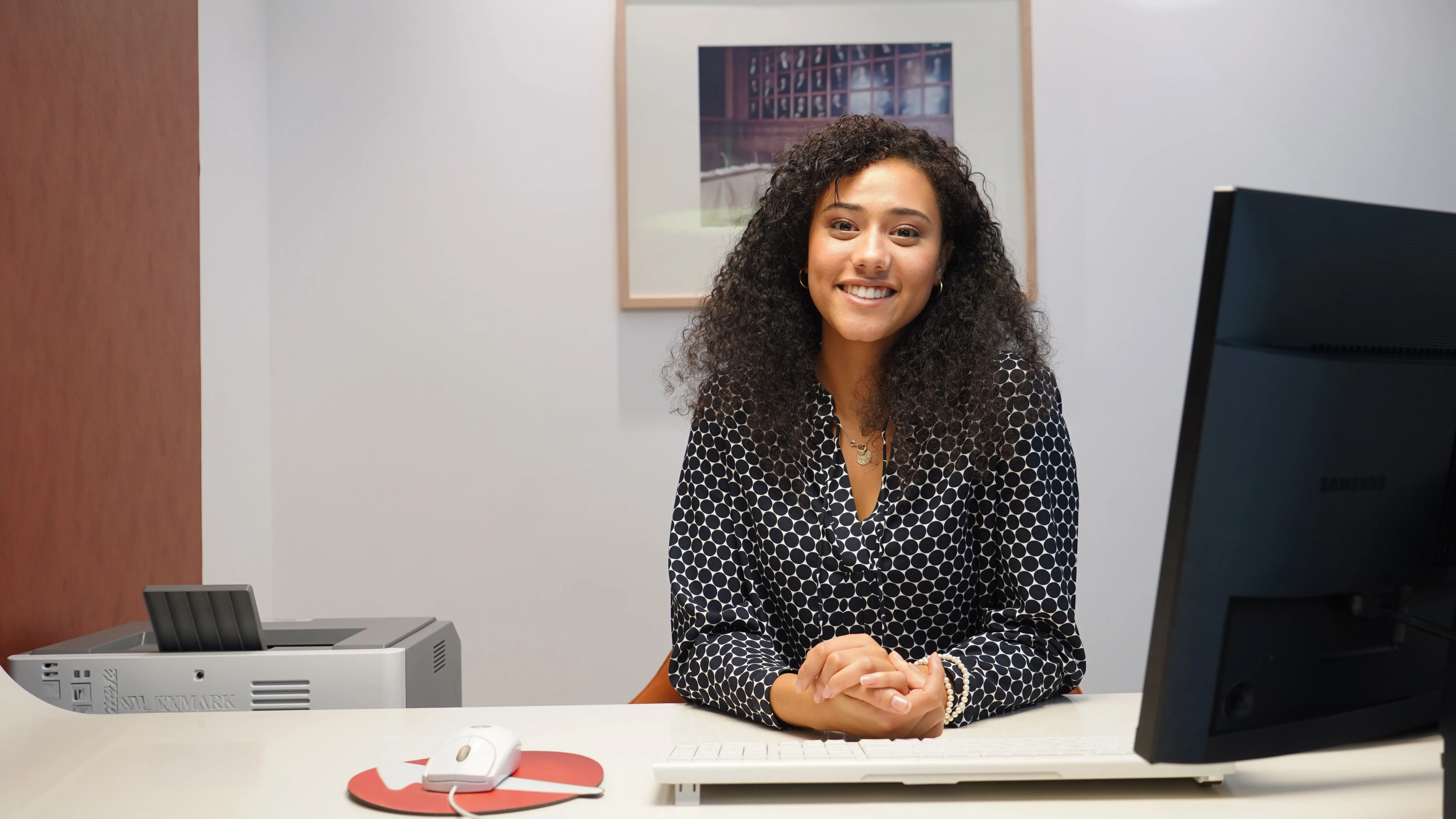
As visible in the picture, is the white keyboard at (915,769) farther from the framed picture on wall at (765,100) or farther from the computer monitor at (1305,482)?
the framed picture on wall at (765,100)

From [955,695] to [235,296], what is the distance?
166 cm

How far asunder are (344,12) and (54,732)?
5.67 feet

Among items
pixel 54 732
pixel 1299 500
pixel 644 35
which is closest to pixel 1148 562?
pixel 644 35

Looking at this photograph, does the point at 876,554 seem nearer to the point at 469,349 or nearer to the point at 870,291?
the point at 870,291

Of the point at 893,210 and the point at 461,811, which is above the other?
the point at 893,210

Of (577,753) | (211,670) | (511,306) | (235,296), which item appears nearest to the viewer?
(577,753)

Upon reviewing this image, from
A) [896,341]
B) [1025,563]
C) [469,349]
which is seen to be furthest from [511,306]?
[1025,563]

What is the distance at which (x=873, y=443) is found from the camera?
4.98 ft

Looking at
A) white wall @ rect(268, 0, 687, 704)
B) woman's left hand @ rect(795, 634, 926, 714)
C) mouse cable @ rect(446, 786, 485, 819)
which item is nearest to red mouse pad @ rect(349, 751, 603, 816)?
mouse cable @ rect(446, 786, 485, 819)

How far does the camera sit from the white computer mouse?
0.86 meters

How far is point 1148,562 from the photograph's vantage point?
94.0 inches

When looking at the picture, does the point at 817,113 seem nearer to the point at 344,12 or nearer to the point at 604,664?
the point at 344,12

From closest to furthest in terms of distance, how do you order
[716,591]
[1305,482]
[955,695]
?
[1305,482] < [955,695] < [716,591]

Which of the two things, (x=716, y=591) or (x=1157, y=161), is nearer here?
(x=716, y=591)
